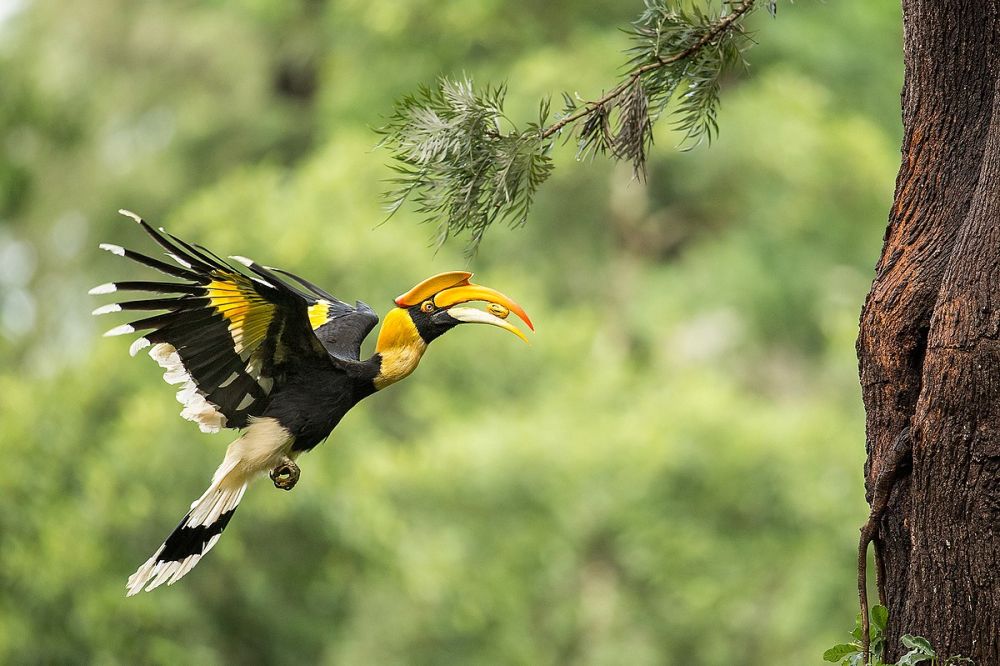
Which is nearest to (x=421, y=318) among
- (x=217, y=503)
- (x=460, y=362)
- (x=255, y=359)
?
(x=255, y=359)

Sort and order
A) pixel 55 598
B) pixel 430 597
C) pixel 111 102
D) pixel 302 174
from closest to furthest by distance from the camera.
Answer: pixel 55 598
pixel 430 597
pixel 302 174
pixel 111 102

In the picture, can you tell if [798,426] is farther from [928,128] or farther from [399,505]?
[928,128]

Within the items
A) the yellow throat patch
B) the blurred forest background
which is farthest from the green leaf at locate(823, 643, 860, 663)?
the blurred forest background

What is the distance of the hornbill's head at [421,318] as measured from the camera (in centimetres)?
237

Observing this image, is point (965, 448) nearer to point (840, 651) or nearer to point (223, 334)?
point (840, 651)

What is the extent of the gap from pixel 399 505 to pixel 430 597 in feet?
3.89

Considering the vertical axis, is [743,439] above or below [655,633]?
above

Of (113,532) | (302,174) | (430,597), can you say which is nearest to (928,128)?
(113,532)

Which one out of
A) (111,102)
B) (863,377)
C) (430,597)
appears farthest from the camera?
(111,102)

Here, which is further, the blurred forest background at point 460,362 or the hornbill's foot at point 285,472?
the blurred forest background at point 460,362

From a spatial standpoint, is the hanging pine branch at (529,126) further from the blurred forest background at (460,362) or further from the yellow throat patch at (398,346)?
the blurred forest background at (460,362)

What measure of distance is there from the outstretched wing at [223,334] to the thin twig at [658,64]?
0.57 metres

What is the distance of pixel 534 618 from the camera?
9.45 m

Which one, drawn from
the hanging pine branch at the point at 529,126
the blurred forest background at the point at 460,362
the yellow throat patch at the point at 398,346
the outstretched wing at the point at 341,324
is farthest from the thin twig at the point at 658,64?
the blurred forest background at the point at 460,362
